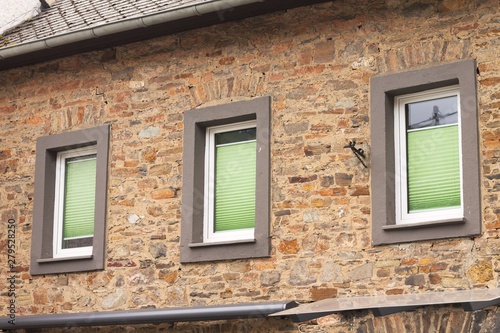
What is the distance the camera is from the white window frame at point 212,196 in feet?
37.0

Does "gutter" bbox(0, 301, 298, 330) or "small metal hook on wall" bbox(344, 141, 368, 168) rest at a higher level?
"small metal hook on wall" bbox(344, 141, 368, 168)

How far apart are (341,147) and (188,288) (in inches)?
82.9

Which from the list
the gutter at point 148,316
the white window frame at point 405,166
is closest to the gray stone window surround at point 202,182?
the gutter at point 148,316

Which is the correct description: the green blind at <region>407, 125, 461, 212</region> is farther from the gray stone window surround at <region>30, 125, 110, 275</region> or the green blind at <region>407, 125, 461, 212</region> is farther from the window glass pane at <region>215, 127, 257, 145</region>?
the gray stone window surround at <region>30, 125, 110, 275</region>

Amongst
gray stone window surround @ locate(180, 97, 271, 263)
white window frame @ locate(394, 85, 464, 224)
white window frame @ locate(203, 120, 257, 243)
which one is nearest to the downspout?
gray stone window surround @ locate(180, 97, 271, 263)

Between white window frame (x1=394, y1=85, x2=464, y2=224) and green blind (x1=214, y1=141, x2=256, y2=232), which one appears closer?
white window frame (x1=394, y1=85, x2=464, y2=224)

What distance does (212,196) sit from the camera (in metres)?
11.5

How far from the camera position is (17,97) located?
13.1m

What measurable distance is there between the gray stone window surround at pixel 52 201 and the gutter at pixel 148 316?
1.82 ft

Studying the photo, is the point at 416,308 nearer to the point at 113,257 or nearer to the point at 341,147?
the point at 341,147

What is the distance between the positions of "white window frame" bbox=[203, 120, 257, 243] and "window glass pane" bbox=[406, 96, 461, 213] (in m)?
1.72

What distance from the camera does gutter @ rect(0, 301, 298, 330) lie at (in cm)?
1055

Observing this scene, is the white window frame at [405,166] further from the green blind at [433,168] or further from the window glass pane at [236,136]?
the window glass pane at [236,136]

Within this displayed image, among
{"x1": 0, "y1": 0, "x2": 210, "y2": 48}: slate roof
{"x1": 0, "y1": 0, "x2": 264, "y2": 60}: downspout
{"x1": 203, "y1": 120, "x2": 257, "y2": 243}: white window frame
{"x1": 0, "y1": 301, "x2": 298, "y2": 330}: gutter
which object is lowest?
{"x1": 0, "y1": 301, "x2": 298, "y2": 330}: gutter
